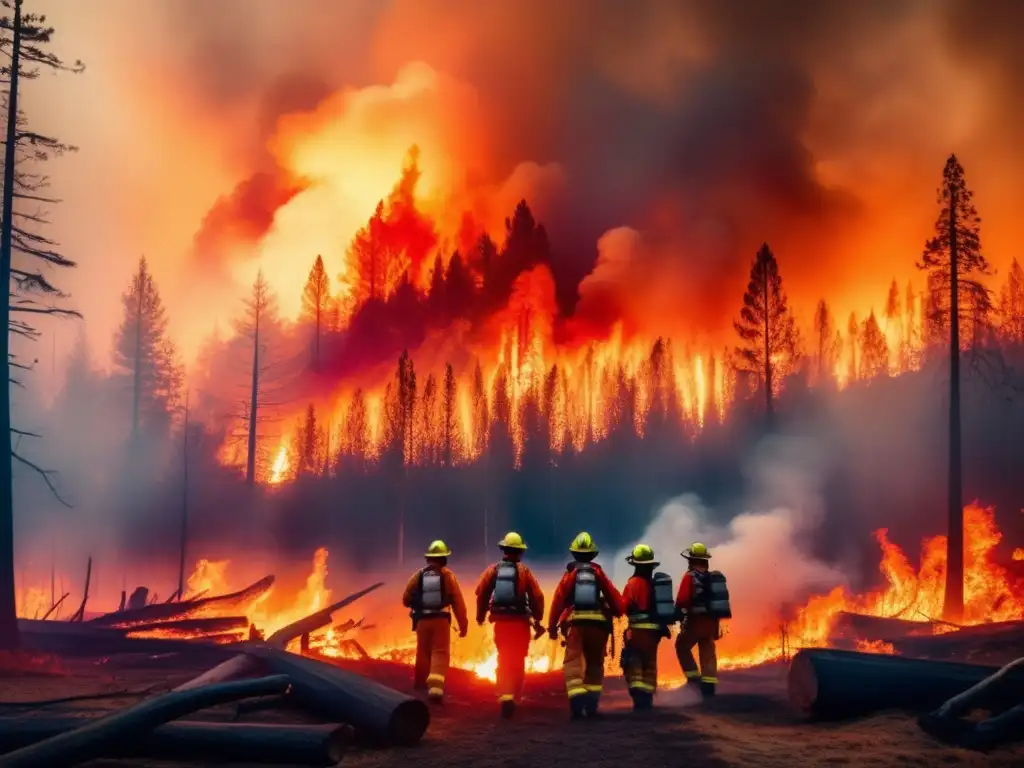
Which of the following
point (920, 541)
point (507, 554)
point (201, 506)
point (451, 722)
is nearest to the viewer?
point (451, 722)

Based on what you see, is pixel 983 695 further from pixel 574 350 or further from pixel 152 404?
pixel 152 404

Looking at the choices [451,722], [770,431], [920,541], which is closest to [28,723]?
[451,722]

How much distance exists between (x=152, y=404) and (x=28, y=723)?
34605 millimetres

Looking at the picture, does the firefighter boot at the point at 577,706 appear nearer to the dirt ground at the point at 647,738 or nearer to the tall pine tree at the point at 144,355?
the dirt ground at the point at 647,738

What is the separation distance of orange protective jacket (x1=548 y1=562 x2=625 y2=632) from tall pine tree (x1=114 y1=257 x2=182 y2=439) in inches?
1377

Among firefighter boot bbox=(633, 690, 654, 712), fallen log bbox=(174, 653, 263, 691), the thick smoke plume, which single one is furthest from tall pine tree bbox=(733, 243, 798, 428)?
fallen log bbox=(174, 653, 263, 691)

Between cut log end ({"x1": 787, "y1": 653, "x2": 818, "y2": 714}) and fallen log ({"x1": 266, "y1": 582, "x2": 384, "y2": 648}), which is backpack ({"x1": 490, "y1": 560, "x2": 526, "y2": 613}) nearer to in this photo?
cut log end ({"x1": 787, "y1": 653, "x2": 818, "y2": 714})

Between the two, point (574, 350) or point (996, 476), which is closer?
point (996, 476)

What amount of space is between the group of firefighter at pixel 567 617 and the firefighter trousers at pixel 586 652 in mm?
13

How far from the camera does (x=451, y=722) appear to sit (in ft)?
32.9

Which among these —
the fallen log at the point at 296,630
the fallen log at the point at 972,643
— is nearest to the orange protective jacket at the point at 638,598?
the fallen log at the point at 296,630

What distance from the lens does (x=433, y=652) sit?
11.3 m

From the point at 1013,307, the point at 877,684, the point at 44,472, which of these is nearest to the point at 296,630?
the point at 44,472

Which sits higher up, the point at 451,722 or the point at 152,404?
the point at 152,404
